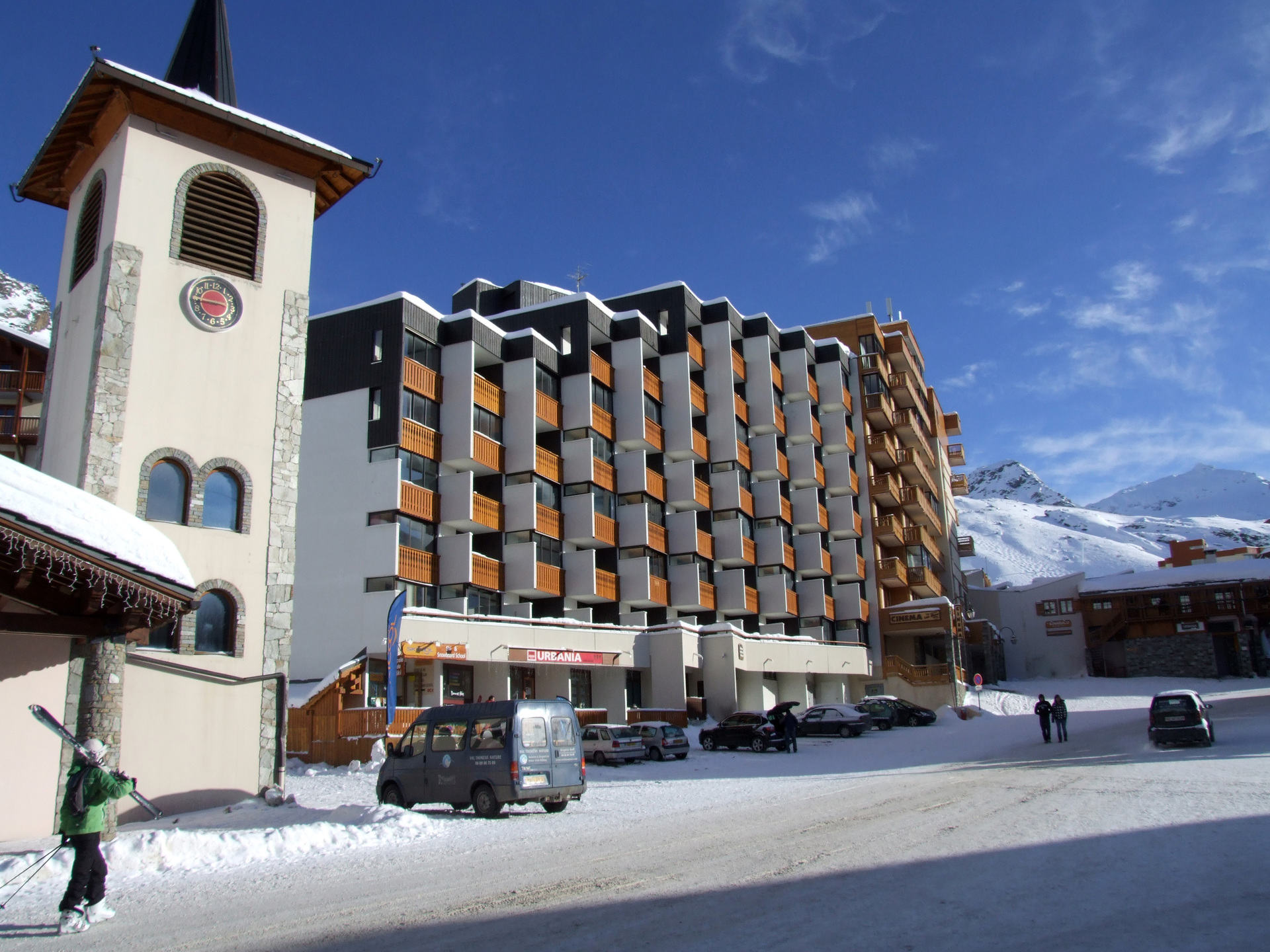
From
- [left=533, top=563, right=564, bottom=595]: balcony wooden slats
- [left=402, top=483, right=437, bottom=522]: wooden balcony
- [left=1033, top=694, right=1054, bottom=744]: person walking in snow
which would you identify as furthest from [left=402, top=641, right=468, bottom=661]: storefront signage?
[left=1033, top=694, right=1054, bottom=744]: person walking in snow

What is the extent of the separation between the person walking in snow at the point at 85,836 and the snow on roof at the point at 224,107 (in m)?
17.4

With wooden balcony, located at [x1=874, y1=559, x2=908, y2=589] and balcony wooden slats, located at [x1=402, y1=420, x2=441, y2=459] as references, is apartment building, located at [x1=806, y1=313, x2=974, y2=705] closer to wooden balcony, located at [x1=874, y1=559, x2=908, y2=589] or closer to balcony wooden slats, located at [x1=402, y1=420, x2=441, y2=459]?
wooden balcony, located at [x1=874, y1=559, x2=908, y2=589]

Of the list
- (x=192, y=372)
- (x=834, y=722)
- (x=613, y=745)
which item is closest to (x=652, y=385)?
(x=834, y=722)

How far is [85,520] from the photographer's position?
42.9ft

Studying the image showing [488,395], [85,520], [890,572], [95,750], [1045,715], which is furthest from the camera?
[890,572]

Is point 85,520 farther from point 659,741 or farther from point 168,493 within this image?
point 659,741

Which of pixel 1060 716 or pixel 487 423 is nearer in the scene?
pixel 1060 716

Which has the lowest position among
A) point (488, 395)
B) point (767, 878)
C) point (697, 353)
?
point (767, 878)

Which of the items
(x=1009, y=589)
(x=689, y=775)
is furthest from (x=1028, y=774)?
(x=1009, y=589)

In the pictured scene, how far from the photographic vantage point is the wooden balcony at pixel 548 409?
43906mm

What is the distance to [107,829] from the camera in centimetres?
1333

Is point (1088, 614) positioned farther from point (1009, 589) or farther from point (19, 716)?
point (19, 716)

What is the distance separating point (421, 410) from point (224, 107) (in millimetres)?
17251

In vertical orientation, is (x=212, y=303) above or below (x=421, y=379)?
below
